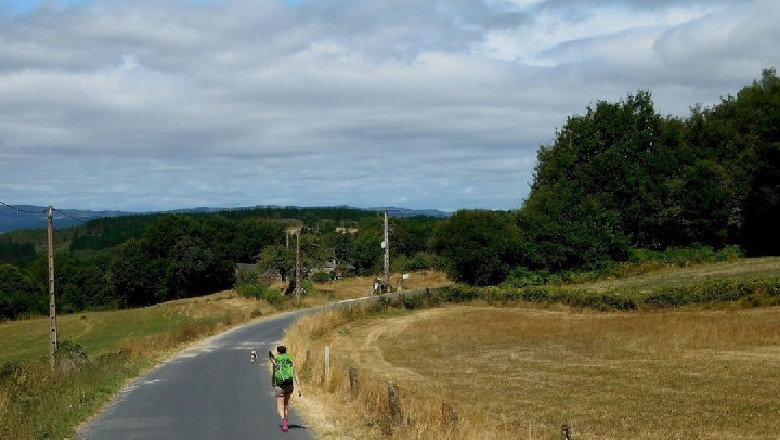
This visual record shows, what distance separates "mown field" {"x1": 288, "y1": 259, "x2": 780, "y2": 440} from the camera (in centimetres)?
1864

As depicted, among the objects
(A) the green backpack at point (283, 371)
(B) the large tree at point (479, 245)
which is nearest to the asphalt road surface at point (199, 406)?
(A) the green backpack at point (283, 371)

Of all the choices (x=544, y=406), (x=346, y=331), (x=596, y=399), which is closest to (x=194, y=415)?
(x=544, y=406)

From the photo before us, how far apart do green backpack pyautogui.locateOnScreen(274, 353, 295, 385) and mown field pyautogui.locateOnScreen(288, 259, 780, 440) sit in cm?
121

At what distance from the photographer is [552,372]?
3080cm

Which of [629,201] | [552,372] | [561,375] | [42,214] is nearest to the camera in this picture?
[561,375]

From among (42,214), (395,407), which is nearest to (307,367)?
(395,407)

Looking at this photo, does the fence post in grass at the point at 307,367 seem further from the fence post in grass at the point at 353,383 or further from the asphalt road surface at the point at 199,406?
the fence post in grass at the point at 353,383

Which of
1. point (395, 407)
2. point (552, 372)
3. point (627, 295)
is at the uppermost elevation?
point (395, 407)

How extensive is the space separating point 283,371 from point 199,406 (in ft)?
13.8

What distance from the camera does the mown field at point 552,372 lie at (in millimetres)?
18641

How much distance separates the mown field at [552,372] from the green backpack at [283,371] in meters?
1.21

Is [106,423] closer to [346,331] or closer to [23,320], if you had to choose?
[346,331]

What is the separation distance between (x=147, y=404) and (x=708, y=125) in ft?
256

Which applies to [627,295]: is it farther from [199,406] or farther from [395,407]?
[395,407]
